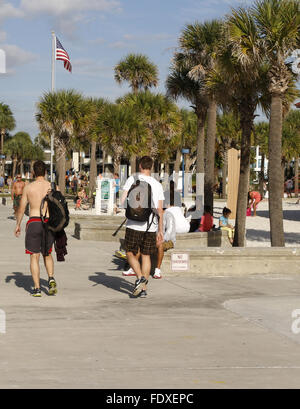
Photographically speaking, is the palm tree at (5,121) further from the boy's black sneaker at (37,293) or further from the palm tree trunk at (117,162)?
the boy's black sneaker at (37,293)

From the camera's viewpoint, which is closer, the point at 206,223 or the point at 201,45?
the point at 206,223

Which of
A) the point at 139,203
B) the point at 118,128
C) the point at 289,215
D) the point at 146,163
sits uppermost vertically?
the point at 118,128

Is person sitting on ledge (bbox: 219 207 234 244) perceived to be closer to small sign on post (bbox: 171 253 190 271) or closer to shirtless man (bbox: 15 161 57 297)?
small sign on post (bbox: 171 253 190 271)

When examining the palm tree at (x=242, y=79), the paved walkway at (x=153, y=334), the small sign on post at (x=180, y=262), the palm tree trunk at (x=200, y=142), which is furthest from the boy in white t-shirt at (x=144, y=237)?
the palm tree trunk at (x=200, y=142)

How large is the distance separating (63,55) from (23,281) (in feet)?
99.5

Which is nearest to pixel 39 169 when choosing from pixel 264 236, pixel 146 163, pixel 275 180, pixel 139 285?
pixel 146 163

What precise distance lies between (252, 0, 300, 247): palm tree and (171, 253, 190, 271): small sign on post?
3.40 metres

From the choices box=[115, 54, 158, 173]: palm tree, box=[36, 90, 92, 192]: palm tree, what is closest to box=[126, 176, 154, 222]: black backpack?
box=[36, 90, 92, 192]: palm tree

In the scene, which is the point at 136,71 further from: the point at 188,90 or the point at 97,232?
the point at 97,232

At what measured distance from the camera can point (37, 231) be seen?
349 inches

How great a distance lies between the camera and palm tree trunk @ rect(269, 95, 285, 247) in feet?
44.6

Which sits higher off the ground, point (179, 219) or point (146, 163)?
point (146, 163)

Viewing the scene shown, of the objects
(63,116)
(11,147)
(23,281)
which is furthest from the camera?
(11,147)

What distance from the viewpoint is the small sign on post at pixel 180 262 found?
427 inches
